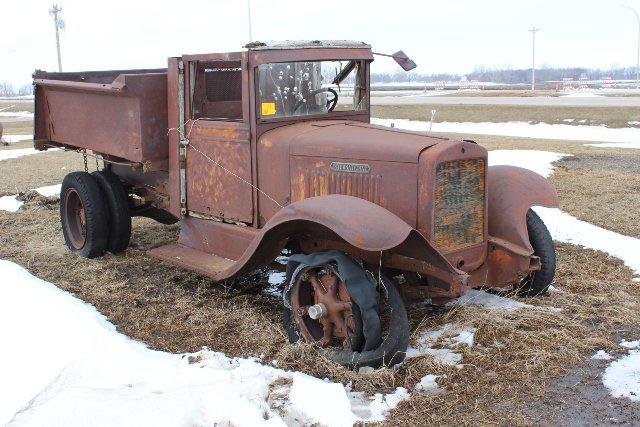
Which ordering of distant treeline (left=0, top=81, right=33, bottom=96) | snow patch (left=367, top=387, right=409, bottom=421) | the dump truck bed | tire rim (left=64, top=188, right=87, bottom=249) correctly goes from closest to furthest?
snow patch (left=367, top=387, right=409, bottom=421) → the dump truck bed → tire rim (left=64, top=188, right=87, bottom=249) → distant treeline (left=0, top=81, right=33, bottom=96)

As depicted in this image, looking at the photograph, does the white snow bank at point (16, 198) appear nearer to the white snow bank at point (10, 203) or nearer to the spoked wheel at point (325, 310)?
the white snow bank at point (10, 203)

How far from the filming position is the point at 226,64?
18.4 ft

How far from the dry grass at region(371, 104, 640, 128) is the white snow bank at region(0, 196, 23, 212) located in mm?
18140

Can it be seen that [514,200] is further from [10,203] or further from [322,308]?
[10,203]

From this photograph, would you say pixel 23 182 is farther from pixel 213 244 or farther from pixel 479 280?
pixel 479 280

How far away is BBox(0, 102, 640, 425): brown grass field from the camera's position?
12.1 feet

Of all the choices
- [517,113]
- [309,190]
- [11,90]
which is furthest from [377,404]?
[11,90]

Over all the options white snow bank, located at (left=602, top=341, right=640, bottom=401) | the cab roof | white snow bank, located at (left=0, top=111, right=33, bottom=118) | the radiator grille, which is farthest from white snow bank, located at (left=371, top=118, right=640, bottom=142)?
white snow bank, located at (left=0, top=111, right=33, bottom=118)

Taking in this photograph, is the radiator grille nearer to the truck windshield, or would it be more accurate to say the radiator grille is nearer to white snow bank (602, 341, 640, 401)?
white snow bank (602, 341, 640, 401)

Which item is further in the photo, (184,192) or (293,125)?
(184,192)

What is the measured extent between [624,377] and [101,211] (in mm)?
4850

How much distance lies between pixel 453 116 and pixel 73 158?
15792 mm

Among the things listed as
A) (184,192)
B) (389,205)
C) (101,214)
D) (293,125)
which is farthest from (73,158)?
(389,205)

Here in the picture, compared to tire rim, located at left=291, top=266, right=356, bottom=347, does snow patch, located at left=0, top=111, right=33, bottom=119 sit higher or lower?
higher
